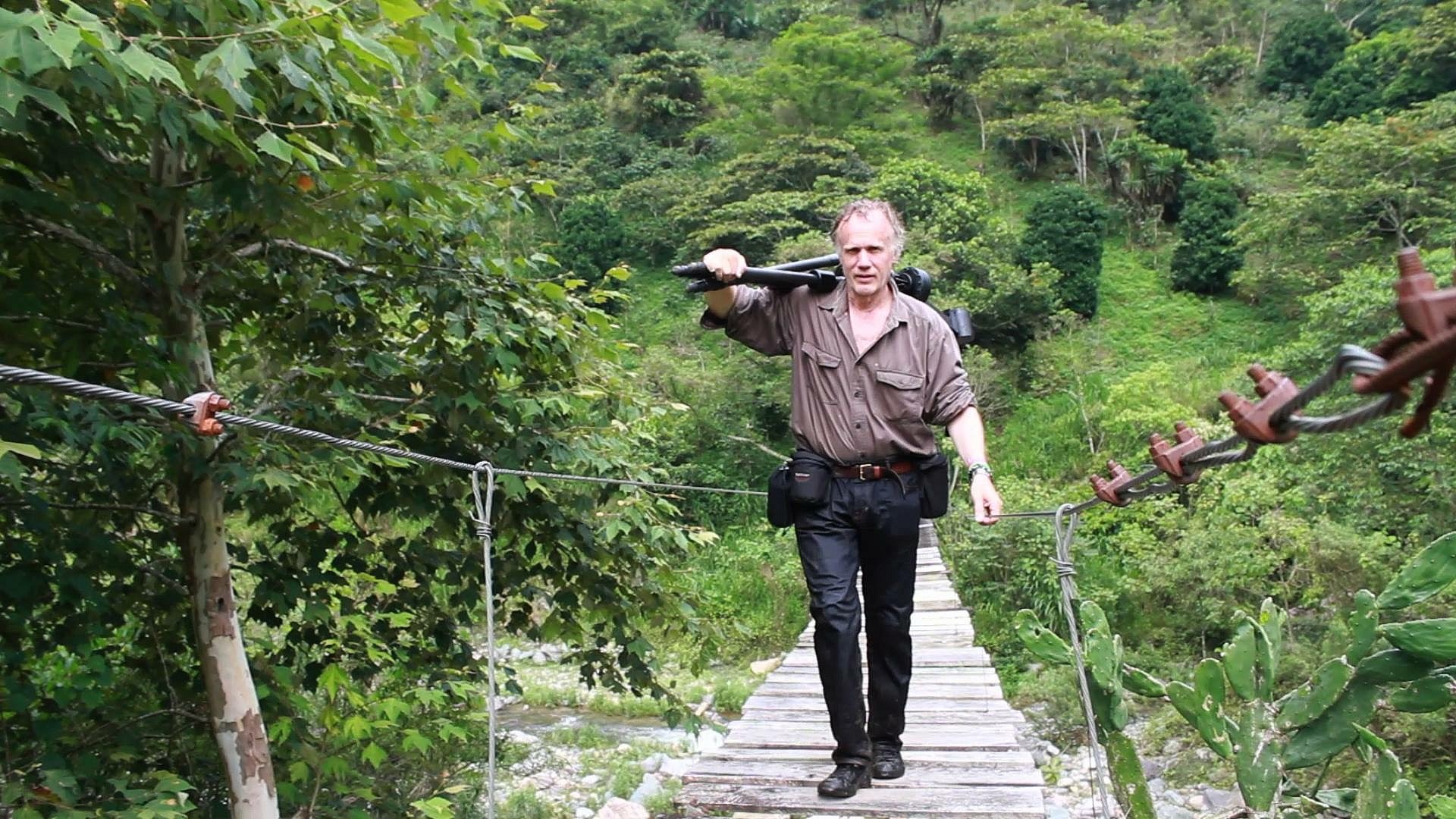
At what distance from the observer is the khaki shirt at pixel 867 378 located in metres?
2.15

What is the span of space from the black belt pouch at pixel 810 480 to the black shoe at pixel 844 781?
1.92ft

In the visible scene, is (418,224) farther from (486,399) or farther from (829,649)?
(829,649)

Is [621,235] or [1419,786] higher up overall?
[621,235]

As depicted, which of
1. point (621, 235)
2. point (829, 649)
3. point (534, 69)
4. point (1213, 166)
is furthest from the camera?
point (534, 69)

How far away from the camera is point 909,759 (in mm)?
2514

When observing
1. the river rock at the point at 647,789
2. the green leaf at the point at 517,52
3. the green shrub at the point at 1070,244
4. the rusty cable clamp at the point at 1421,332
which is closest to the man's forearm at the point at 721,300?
the green leaf at the point at 517,52

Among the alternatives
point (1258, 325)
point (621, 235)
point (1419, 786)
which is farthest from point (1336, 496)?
point (621, 235)

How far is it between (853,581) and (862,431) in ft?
1.04

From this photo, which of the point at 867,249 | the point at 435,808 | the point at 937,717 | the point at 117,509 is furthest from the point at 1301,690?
the point at 117,509

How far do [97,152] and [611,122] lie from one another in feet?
59.7

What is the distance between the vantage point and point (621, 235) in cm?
1576

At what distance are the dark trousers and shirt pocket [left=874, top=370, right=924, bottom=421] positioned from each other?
5.3 inches

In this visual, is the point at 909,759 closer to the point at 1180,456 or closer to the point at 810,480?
the point at 810,480

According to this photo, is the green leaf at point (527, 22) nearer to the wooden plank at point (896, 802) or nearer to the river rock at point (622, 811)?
the wooden plank at point (896, 802)
